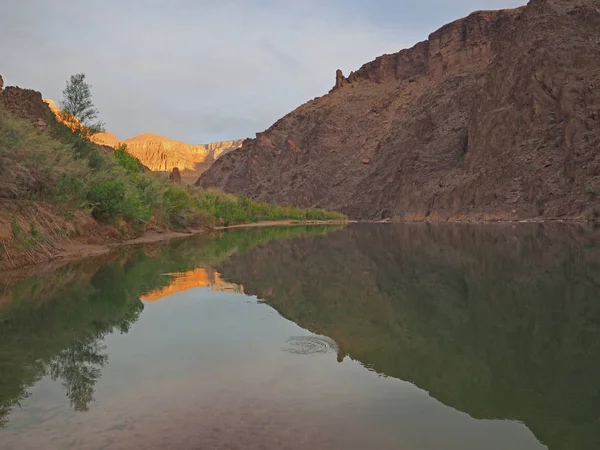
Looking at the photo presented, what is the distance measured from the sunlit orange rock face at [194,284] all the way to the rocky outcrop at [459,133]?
163ft

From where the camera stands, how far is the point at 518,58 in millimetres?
70875

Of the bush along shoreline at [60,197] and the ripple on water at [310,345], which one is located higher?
the bush along shoreline at [60,197]

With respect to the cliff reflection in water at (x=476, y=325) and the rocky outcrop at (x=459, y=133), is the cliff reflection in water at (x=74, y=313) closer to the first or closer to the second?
the cliff reflection in water at (x=476, y=325)

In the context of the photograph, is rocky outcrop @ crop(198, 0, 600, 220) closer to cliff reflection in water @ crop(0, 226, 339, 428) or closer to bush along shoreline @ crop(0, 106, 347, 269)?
bush along shoreline @ crop(0, 106, 347, 269)

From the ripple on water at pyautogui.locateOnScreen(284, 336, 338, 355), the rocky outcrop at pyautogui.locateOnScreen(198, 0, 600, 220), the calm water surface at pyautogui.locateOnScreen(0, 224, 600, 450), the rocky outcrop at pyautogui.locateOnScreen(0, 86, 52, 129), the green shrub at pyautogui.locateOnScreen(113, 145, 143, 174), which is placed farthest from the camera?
the rocky outcrop at pyautogui.locateOnScreen(198, 0, 600, 220)

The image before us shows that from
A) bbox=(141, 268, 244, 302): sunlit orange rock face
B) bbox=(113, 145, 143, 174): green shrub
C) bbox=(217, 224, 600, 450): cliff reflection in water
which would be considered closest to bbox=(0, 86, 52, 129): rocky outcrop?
bbox=(113, 145, 143, 174): green shrub

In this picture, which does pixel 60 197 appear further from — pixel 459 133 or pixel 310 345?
pixel 459 133

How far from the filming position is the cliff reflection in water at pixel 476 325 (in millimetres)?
4230

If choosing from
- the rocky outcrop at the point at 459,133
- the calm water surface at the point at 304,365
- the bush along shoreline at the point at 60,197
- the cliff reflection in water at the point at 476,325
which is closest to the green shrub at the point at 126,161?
the bush along shoreline at the point at 60,197

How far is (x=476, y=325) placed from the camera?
6914 mm

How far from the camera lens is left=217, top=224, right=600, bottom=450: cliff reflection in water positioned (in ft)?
13.9

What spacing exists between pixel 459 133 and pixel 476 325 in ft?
263

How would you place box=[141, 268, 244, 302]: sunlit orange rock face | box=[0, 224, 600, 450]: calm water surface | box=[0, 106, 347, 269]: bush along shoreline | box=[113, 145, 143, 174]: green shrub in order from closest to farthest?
box=[0, 224, 600, 450]: calm water surface
box=[141, 268, 244, 302]: sunlit orange rock face
box=[0, 106, 347, 269]: bush along shoreline
box=[113, 145, 143, 174]: green shrub

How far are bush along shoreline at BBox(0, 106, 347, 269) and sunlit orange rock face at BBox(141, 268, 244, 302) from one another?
15.1ft
